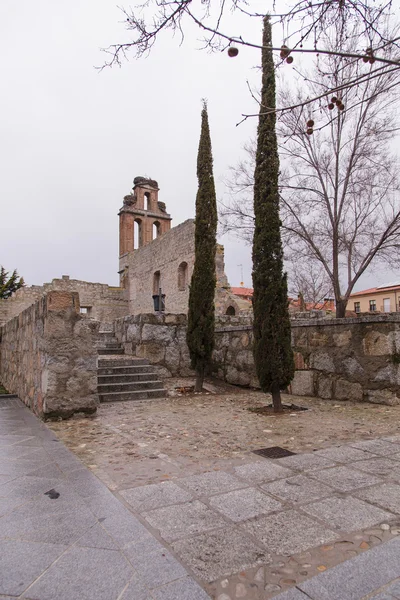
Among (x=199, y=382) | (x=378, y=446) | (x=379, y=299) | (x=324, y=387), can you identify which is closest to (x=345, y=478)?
(x=378, y=446)

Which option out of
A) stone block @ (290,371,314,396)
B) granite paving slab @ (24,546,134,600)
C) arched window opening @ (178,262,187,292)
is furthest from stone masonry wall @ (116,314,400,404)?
arched window opening @ (178,262,187,292)

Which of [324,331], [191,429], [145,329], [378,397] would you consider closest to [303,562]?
[191,429]

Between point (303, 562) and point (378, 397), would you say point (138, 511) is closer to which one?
point (303, 562)

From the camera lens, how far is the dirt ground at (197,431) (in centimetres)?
298

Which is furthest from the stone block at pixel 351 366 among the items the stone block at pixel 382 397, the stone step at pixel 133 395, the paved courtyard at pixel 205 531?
the stone step at pixel 133 395

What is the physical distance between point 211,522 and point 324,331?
166 inches

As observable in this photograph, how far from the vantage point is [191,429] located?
3.99 metres

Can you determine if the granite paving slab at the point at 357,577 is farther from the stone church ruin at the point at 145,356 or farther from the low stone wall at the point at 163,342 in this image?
the low stone wall at the point at 163,342

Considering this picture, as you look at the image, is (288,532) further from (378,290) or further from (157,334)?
(378,290)

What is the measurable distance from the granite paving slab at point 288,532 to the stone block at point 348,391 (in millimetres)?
3640

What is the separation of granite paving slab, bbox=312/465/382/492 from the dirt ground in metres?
0.61

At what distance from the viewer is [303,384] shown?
6.04 meters

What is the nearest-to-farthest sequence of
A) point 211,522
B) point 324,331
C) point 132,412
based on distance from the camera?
point 211,522 → point 132,412 → point 324,331

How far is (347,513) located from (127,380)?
4.85 meters
